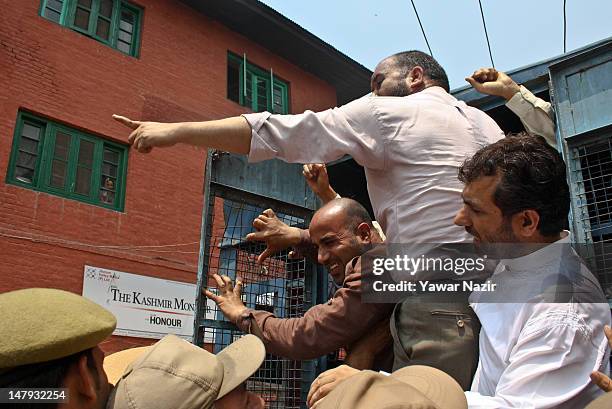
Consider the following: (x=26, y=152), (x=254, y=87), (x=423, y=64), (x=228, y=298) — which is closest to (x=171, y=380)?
(x=228, y=298)

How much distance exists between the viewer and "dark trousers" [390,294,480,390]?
179 centimetres

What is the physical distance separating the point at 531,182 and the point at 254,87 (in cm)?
1230

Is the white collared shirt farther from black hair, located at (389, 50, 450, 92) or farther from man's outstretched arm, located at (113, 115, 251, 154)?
man's outstretched arm, located at (113, 115, 251, 154)

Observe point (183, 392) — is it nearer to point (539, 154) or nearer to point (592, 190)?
point (539, 154)

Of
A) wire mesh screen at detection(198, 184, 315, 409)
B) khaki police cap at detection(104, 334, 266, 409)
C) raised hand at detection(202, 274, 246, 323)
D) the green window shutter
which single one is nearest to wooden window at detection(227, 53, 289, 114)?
the green window shutter

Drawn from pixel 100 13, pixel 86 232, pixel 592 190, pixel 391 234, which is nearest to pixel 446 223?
pixel 391 234

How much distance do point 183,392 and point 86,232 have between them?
8.89 metres

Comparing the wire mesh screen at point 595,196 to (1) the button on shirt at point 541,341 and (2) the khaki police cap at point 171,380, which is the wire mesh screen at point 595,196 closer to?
(1) the button on shirt at point 541,341

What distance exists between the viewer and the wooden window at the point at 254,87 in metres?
13.2

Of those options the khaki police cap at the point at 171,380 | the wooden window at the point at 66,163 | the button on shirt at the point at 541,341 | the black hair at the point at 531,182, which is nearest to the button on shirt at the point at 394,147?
the black hair at the point at 531,182

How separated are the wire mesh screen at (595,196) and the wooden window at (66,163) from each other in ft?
28.8

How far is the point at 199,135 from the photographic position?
2.08 metres

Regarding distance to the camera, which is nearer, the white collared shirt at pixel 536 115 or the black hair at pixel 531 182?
the black hair at pixel 531 182

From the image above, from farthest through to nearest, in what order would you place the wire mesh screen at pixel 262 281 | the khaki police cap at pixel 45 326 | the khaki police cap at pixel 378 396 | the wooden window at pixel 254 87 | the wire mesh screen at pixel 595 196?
1. the wooden window at pixel 254 87
2. the wire mesh screen at pixel 262 281
3. the wire mesh screen at pixel 595 196
4. the khaki police cap at pixel 45 326
5. the khaki police cap at pixel 378 396
